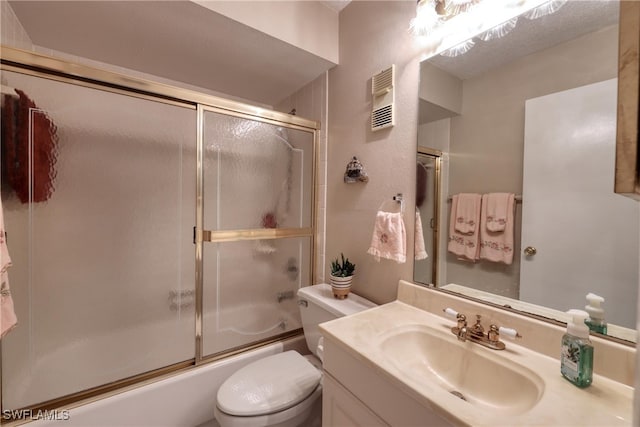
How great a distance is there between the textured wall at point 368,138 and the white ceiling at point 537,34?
0.23m

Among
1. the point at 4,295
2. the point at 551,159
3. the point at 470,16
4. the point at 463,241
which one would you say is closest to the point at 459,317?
the point at 463,241

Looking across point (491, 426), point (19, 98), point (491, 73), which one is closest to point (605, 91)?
point (491, 73)

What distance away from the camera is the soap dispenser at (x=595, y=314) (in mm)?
698

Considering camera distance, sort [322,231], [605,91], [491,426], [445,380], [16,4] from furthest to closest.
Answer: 1. [322,231]
2. [16,4]
3. [445,380]
4. [605,91]
5. [491,426]

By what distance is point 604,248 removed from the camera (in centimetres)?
70

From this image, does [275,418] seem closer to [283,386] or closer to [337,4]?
[283,386]

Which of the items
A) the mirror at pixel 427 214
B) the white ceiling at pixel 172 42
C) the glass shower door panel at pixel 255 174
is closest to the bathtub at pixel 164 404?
the glass shower door panel at pixel 255 174

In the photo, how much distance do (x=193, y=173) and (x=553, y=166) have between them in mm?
1557

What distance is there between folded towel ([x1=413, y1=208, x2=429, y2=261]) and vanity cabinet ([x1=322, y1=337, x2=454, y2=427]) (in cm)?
56

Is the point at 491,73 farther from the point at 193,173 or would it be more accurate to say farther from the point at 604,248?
the point at 193,173

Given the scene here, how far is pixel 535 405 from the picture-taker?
1.87 ft

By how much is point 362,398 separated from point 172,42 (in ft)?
6.23

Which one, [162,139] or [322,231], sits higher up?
[162,139]

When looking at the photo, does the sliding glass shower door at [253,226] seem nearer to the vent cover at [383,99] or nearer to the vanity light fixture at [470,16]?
the vent cover at [383,99]
